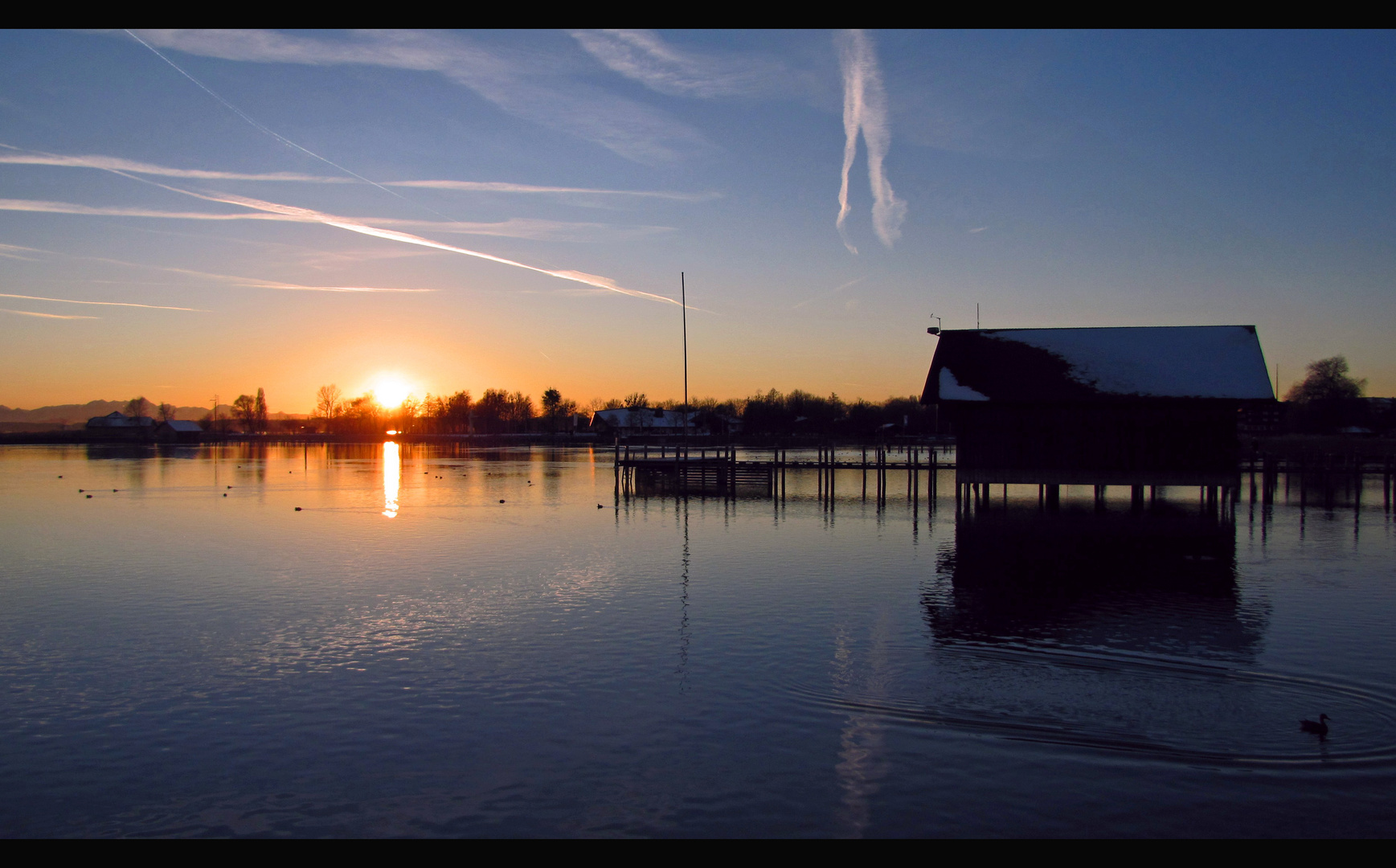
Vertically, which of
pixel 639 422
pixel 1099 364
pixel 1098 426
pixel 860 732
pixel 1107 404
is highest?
pixel 1099 364

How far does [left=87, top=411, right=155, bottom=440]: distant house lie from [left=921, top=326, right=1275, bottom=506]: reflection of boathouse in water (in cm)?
17435

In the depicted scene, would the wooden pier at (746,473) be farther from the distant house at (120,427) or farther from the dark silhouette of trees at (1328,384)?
the distant house at (120,427)

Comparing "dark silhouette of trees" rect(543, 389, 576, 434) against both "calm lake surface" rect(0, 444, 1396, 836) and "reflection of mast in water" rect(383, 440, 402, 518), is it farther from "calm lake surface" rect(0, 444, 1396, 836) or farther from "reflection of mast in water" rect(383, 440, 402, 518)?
"calm lake surface" rect(0, 444, 1396, 836)

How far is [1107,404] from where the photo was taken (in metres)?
33.1

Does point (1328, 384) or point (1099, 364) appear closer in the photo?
point (1099, 364)

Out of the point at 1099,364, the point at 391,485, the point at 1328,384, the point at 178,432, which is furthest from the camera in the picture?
the point at 178,432

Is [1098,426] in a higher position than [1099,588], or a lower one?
higher

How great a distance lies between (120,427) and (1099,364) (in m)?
190

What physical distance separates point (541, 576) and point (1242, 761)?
15378 millimetres

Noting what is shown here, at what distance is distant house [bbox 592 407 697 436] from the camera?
157 meters

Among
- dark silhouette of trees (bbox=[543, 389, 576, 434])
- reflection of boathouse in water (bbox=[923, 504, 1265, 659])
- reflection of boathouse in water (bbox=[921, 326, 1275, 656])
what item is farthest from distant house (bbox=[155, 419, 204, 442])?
reflection of boathouse in water (bbox=[923, 504, 1265, 659])

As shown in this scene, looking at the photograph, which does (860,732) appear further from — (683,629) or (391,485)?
(391,485)

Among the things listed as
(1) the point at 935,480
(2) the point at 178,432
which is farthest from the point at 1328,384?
(2) the point at 178,432
